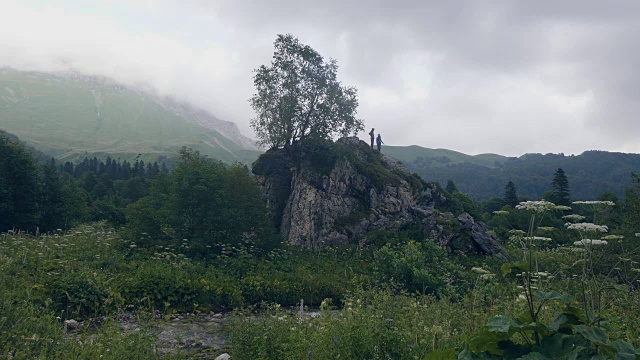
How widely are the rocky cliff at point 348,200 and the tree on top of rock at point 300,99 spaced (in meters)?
1.14

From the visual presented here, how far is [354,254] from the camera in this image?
21.8 metres

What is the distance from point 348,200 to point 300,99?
7.98 metres

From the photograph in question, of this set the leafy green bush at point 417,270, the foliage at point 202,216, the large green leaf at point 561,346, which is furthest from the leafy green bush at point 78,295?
the large green leaf at point 561,346

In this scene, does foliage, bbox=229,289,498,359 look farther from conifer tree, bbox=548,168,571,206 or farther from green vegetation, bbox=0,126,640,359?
conifer tree, bbox=548,168,571,206

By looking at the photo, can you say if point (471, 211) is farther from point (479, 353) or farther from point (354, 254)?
point (479, 353)

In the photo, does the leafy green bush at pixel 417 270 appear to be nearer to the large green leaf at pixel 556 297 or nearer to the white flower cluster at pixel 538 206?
the white flower cluster at pixel 538 206

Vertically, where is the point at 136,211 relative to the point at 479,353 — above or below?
below

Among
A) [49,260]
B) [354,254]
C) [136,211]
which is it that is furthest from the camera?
[354,254]

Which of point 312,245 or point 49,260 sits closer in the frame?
point 49,260

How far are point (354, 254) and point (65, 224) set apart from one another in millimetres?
21208

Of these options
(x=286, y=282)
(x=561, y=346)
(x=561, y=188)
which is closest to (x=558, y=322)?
(x=561, y=346)

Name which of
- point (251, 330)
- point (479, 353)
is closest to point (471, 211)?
point (251, 330)

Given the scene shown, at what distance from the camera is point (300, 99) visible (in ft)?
92.0

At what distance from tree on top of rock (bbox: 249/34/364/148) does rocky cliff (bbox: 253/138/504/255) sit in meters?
1.14
